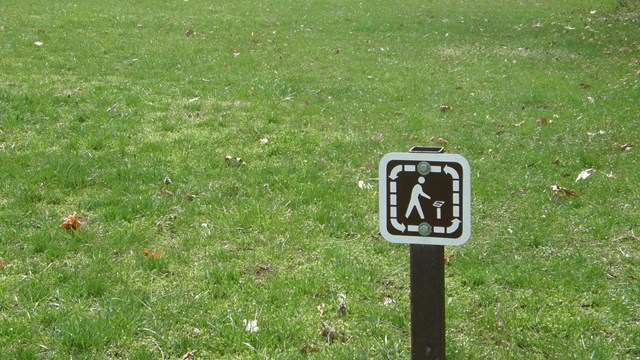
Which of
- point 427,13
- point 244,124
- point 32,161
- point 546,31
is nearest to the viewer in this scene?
point 32,161

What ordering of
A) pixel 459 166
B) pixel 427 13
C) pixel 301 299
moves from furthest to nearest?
pixel 427 13 → pixel 301 299 → pixel 459 166

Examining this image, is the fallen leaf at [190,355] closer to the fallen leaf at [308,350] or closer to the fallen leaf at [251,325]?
the fallen leaf at [251,325]

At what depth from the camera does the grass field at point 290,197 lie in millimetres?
4180

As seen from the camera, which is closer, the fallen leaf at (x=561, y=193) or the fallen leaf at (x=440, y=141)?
the fallen leaf at (x=561, y=193)

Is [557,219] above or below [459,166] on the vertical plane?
below

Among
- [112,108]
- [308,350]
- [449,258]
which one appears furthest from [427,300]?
[112,108]

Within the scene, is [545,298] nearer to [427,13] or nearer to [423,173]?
[423,173]

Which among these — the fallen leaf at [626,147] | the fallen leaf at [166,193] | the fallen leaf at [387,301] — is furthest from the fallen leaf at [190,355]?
the fallen leaf at [626,147]

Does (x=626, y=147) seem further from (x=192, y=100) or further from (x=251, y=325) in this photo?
(x=251, y=325)

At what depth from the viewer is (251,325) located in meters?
4.19

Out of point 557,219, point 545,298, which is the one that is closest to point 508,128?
point 557,219

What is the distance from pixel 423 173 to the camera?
2518 mm

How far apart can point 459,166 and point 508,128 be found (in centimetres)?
639

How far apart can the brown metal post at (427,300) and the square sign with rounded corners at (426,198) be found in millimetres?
79
